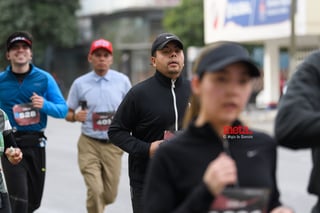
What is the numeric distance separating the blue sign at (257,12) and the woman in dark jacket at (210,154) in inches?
1032

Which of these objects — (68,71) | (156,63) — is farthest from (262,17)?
(68,71)

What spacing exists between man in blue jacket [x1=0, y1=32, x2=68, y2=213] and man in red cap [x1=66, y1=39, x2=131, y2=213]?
82cm

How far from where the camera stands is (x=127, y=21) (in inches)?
2175

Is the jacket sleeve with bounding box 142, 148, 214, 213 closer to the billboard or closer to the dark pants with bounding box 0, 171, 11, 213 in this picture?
the dark pants with bounding box 0, 171, 11, 213

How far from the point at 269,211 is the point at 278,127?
1.25 ft

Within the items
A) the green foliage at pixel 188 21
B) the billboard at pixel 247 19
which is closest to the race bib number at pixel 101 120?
the billboard at pixel 247 19

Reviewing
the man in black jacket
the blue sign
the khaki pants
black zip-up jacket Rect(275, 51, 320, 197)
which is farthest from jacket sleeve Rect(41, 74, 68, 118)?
the blue sign

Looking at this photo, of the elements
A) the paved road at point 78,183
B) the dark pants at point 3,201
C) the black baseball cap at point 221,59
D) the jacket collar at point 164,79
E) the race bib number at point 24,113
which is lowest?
the paved road at point 78,183

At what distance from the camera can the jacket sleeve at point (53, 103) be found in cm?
786

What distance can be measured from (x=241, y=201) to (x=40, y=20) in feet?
169

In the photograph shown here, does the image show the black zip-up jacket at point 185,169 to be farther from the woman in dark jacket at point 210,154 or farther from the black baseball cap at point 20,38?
the black baseball cap at point 20,38

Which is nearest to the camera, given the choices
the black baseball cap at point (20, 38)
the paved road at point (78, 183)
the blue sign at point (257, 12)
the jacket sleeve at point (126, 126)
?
the jacket sleeve at point (126, 126)

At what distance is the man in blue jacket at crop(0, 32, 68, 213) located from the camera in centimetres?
774

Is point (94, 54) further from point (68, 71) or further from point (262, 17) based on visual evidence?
point (68, 71)
